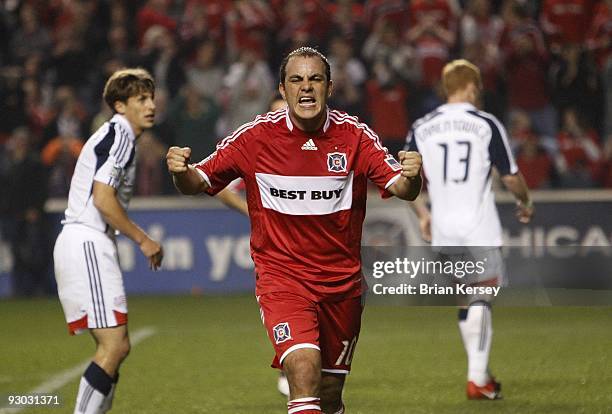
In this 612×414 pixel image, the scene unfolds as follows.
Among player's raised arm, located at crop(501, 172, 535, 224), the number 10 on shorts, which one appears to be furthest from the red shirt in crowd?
the number 10 on shorts

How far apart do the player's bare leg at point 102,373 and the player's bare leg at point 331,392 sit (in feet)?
3.97

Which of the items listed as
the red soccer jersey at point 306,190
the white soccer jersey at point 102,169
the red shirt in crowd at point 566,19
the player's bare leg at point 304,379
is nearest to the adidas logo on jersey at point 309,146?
the red soccer jersey at point 306,190

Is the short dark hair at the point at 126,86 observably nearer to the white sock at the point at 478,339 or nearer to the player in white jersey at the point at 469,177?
the player in white jersey at the point at 469,177

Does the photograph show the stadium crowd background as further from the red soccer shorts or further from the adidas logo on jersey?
the adidas logo on jersey

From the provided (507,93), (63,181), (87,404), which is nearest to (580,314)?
(507,93)

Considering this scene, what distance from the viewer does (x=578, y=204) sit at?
51.2 feet

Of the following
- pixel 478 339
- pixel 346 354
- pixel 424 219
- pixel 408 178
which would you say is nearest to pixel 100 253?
pixel 346 354

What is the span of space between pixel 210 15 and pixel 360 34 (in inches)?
89.6

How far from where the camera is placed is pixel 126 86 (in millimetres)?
7441

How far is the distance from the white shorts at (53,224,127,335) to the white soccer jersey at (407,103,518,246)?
283cm

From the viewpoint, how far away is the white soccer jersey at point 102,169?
7.14 meters

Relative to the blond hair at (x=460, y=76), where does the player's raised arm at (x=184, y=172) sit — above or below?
below

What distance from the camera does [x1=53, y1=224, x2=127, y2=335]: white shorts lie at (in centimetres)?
704

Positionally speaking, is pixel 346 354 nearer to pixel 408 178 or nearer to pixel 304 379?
pixel 304 379
